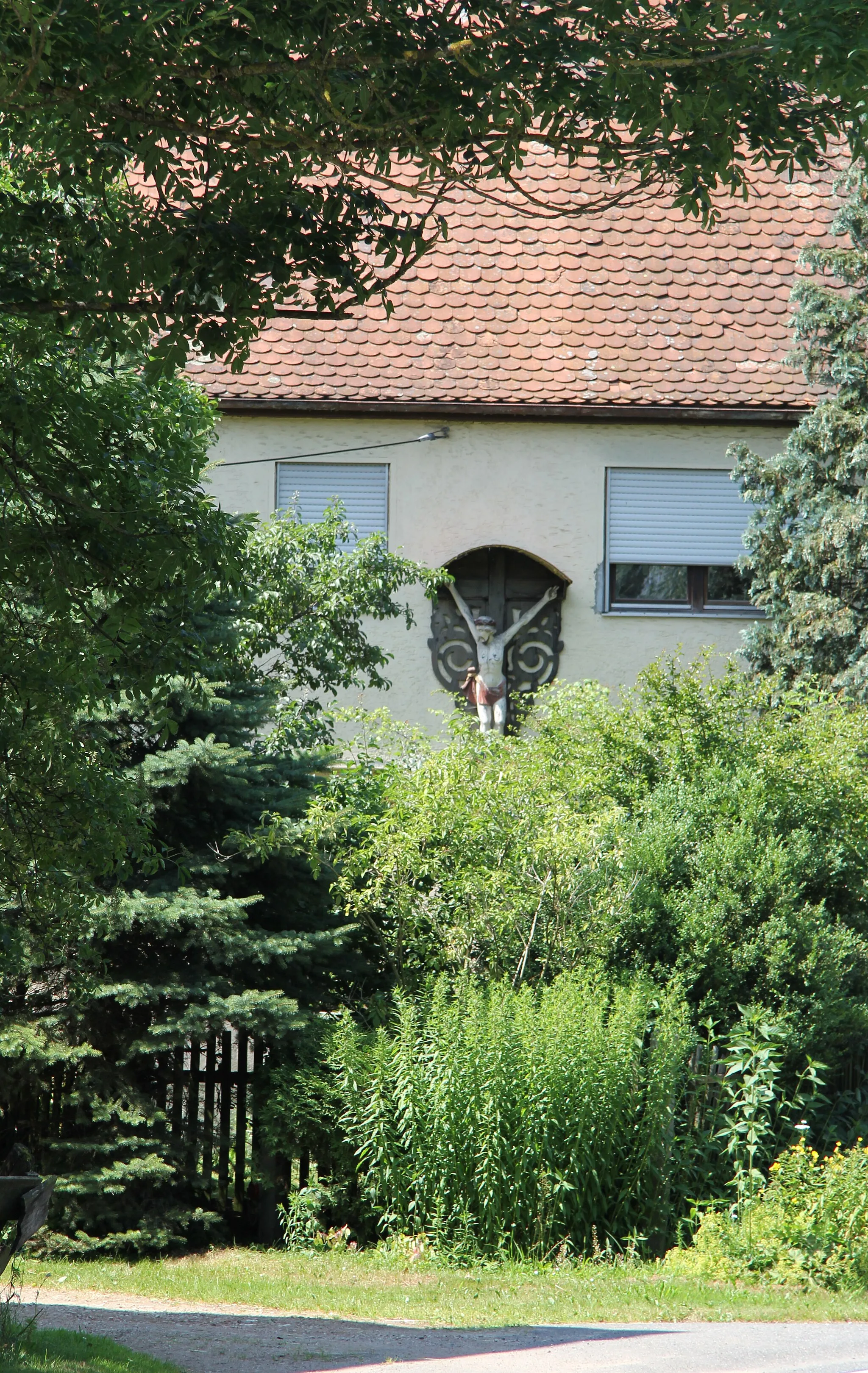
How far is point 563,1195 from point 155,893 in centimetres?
342

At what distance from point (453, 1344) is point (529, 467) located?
34.3ft

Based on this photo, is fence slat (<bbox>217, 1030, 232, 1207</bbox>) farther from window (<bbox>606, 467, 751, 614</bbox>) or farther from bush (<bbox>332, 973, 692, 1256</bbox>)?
window (<bbox>606, 467, 751, 614</bbox>)

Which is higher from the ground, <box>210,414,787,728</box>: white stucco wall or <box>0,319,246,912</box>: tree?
<box>210,414,787,728</box>: white stucco wall

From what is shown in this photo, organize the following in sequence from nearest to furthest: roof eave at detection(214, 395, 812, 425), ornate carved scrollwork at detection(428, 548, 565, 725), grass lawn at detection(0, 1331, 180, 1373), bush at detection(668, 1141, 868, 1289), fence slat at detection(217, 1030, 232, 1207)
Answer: grass lawn at detection(0, 1331, 180, 1373)
bush at detection(668, 1141, 868, 1289)
fence slat at detection(217, 1030, 232, 1207)
roof eave at detection(214, 395, 812, 425)
ornate carved scrollwork at detection(428, 548, 565, 725)

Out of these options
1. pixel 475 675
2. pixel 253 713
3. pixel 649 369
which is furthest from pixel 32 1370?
pixel 649 369

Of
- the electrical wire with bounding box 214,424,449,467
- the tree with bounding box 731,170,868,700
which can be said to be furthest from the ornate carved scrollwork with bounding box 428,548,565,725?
the tree with bounding box 731,170,868,700

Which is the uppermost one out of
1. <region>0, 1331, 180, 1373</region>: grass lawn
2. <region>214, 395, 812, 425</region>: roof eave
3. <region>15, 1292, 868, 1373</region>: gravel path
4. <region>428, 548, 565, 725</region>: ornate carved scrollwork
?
<region>214, 395, 812, 425</region>: roof eave

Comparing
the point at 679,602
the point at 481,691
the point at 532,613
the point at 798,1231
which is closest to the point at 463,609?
the point at 532,613

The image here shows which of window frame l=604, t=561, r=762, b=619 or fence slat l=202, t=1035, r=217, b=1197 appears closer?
fence slat l=202, t=1035, r=217, b=1197

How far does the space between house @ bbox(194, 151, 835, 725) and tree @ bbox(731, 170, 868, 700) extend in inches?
39.8

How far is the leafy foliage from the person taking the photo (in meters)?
10.0

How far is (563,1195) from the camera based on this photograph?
29.7ft

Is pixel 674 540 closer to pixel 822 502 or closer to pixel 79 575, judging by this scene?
pixel 822 502

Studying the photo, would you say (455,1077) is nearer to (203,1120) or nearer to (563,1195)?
(563,1195)
